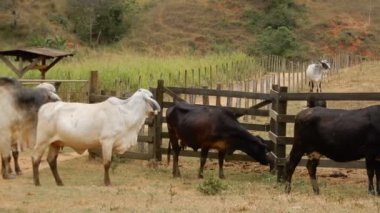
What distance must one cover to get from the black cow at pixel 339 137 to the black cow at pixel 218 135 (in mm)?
1403

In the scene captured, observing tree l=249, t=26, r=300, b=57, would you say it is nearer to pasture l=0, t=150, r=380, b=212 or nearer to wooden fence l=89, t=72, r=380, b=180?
pasture l=0, t=150, r=380, b=212

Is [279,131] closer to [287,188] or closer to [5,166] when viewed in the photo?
[287,188]

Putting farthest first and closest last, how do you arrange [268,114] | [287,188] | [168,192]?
[268,114] → [287,188] → [168,192]

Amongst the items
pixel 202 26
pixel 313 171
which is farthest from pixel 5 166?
pixel 202 26

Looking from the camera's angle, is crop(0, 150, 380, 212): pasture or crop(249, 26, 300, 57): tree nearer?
crop(0, 150, 380, 212): pasture

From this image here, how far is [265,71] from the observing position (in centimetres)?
3666

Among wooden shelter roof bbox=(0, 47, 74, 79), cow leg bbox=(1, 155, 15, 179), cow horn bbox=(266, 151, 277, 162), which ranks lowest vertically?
cow leg bbox=(1, 155, 15, 179)

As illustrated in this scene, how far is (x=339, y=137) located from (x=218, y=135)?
2.57 m

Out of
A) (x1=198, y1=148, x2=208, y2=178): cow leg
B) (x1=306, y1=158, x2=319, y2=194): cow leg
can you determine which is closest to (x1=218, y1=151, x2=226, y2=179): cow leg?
(x1=198, y1=148, x2=208, y2=178): cow leg

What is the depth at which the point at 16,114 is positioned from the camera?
12453mm

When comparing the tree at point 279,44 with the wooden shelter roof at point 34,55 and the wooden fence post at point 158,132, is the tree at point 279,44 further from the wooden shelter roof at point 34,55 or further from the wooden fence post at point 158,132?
the wooden fence post at point 158,132

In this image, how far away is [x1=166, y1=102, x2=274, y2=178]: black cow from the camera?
12.5 metres

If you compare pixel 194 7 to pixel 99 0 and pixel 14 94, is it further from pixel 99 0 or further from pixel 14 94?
pixel 14 94

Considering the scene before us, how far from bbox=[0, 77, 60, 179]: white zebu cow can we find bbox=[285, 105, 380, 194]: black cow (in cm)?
461
